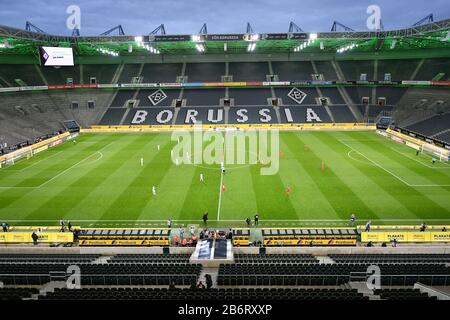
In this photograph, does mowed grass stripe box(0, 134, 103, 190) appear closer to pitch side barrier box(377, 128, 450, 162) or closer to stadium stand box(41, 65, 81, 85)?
stadium stand box(41, 65, 81, 85)

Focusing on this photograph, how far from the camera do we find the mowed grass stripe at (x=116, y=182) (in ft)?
85.3

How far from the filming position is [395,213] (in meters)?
24.7

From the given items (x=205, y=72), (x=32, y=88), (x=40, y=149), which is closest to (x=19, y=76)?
(x=32, y=88)

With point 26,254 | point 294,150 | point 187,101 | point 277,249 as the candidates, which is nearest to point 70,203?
point 26,254

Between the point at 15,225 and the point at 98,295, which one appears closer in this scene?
the point at 98,295

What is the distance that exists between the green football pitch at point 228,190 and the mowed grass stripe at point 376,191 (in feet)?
0.26

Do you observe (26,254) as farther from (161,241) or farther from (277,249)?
(277,249)

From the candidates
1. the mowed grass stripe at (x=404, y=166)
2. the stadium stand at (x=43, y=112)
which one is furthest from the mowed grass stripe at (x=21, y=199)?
the mowed grass stripe at (x=404, y=166)

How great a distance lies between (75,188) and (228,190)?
1425 centimetres

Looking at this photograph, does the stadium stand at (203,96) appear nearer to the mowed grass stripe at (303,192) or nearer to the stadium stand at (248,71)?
the stadium stand at (248,71)

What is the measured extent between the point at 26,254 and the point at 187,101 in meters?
55.4

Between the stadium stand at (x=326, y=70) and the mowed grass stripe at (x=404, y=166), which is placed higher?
the stadium stand at (x=326, y=70)

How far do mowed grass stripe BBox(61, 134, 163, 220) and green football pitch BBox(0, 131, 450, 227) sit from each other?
0.29ft

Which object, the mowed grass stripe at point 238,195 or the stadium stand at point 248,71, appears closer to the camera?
the mowed grass stripe at point 238,195
